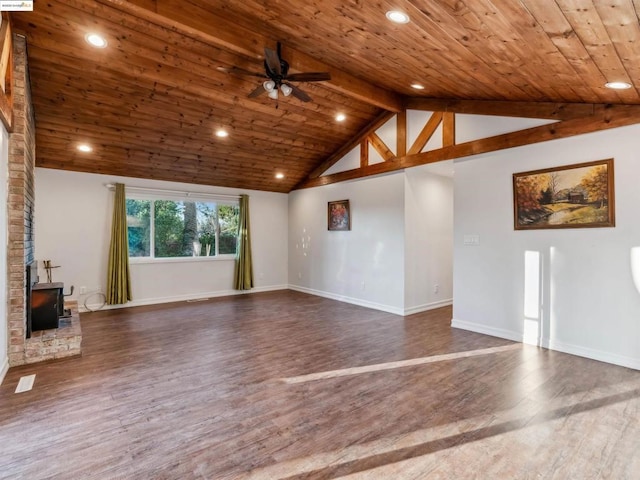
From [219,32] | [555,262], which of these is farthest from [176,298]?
[555,262]

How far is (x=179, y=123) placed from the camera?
16.8 feet

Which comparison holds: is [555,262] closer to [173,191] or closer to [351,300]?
[351,300]

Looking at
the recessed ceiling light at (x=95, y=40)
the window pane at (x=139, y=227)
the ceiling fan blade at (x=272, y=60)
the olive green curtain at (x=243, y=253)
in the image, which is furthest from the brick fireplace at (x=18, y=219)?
the olive green curtain at (x=243, y=253)

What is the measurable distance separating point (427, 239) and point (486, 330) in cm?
195

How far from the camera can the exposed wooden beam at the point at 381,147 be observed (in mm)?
5836

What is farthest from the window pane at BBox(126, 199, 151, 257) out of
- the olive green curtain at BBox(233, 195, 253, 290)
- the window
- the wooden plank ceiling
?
the olive green curtain at BBox(233, 195, 253, 290)

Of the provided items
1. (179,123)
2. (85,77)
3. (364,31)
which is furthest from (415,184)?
(85,77)

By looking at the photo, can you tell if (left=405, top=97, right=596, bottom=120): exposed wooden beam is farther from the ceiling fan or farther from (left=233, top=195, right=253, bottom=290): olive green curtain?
(left=233, top=195, right=253, bottom=290): olive green curtain

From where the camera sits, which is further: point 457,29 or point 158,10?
point 158,10

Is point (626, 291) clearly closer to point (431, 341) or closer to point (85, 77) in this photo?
point (431, 341)

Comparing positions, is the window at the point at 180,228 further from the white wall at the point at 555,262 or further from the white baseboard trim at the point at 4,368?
the white wall at the point at 555,262

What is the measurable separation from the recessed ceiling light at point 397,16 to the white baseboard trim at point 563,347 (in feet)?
12.2

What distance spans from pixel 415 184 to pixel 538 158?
2.01 meters

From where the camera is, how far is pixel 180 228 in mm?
7156
